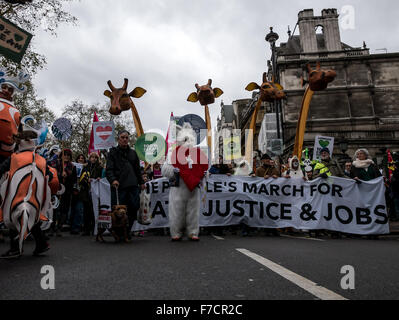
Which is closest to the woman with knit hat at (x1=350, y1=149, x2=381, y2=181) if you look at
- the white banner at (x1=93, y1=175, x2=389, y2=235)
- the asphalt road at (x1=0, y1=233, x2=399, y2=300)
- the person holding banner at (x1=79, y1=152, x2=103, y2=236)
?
the white banner at (x1=93, y1=175, x2=389, y2=235)

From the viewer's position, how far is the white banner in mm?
8250

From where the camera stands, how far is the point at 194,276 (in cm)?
296

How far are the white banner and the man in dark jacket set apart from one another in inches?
84.0

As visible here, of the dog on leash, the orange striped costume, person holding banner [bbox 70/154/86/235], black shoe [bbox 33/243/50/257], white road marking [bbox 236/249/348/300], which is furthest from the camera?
person holding banner [bbox 70/154/86/235]

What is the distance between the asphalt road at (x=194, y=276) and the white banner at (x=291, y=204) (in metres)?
3.86

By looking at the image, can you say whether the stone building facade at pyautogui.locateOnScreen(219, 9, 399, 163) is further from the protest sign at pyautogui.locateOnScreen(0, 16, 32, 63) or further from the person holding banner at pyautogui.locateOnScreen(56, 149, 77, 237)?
the protest sign at pyautogui.locateOnScreen(0, 16, 32, 63)

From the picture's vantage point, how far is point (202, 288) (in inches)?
99.4

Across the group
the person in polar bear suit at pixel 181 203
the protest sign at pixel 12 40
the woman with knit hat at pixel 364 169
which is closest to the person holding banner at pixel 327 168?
the woman with knit hat at pixel 364 169

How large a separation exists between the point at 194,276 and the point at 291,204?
6117mm

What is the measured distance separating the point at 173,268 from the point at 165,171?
3363mm

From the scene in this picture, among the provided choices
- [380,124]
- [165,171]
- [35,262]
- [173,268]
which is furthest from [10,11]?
[380,124]

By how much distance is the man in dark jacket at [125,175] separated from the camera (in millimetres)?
6445

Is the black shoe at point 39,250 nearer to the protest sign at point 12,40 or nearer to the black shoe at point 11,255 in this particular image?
the black shoe at point 11,255

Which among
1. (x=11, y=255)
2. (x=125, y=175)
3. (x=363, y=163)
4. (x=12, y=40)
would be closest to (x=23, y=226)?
(x=11, y=255)
